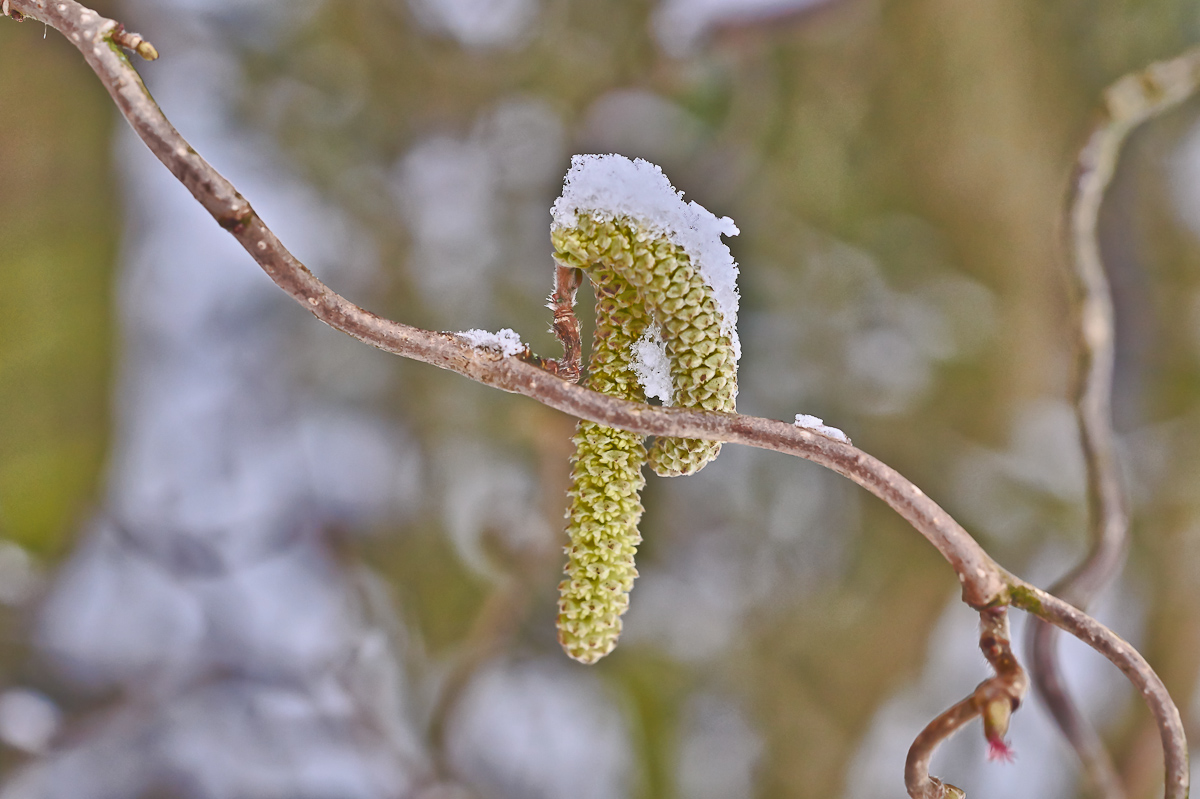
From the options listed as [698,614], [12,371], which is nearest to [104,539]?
[12,371]

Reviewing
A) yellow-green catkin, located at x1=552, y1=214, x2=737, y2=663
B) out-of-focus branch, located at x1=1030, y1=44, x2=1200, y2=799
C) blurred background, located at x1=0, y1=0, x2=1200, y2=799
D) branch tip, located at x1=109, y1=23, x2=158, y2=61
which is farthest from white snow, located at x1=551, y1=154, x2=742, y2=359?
out-of-focus branch, located at x1=1030, y1=44, x2=1200, y2=799

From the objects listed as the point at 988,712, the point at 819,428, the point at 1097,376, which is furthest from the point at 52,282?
the point at 1097,376

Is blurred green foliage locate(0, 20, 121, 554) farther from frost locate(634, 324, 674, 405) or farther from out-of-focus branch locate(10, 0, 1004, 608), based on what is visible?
frost locate(634, 324, 674, 405)

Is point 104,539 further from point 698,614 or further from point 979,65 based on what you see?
point 979,65

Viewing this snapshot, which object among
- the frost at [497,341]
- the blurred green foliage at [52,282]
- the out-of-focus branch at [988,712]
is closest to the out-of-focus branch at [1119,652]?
the out-of-focus branch at [988,712]

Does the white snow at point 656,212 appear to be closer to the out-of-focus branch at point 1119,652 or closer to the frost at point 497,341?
the frost at point 497,341

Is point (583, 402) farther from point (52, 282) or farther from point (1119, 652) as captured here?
point (52, 282)
